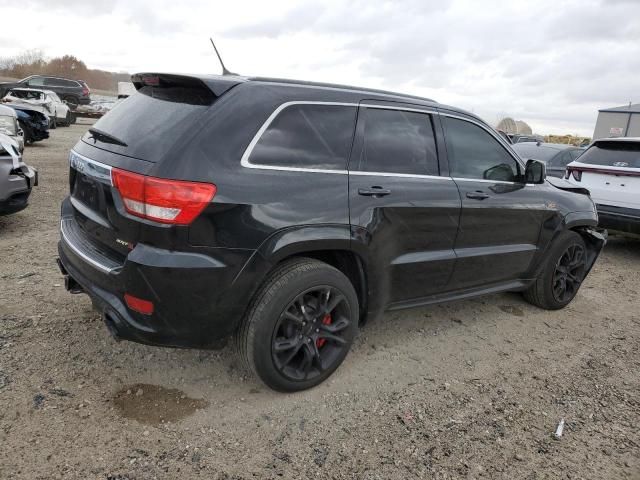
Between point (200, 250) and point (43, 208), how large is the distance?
5.53 meters

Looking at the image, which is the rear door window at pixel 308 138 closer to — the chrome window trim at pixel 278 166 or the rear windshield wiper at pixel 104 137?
the chrome window trim at pixel 278 166

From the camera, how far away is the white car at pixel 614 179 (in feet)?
20.8

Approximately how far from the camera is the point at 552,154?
9578 mm

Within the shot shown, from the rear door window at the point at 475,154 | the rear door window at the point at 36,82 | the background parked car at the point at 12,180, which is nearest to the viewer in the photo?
the rear door window at the point at 475,154

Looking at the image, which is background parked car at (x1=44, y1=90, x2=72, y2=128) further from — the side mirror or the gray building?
the gray building

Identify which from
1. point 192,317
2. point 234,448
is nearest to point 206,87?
point 192,317

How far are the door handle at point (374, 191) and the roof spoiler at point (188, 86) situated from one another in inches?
37.0

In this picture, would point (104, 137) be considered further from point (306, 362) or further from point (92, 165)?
point (306, 362)

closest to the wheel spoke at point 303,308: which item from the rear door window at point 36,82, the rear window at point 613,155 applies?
the rear window at point 613,155

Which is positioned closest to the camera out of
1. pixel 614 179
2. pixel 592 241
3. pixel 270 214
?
pixel 270 214

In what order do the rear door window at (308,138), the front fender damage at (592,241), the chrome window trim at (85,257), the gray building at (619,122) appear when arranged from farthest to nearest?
1. the gray building at (619,122)
2. the front fender damage at (592,241)
3. the rear door window at (308,138)
4. the chrome window trim at (85,257)

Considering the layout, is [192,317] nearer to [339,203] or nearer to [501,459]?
[339,203]

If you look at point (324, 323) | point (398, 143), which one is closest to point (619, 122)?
point (398, 143)

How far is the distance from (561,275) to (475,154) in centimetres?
169
